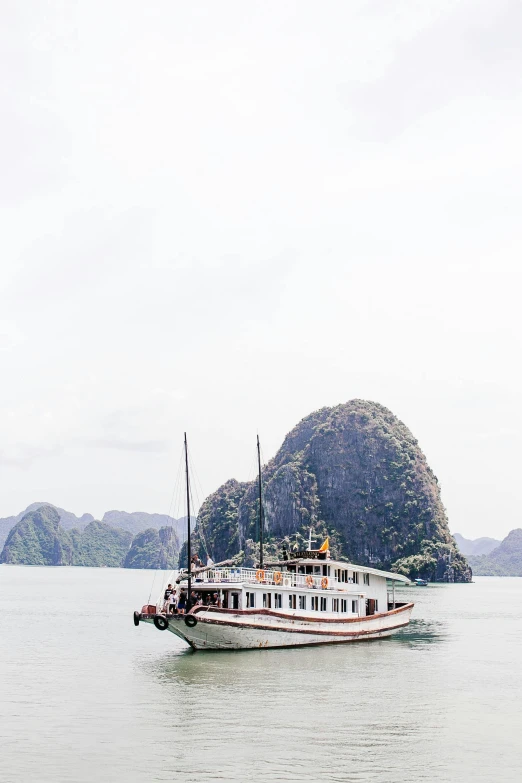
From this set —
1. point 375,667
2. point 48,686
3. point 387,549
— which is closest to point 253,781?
point 48,686

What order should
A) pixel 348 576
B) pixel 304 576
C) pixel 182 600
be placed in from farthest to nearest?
pixel 348 576
pixel 304 576
pixel 182 600

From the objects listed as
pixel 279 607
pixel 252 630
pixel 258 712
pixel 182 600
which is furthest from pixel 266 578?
pixel 258 712

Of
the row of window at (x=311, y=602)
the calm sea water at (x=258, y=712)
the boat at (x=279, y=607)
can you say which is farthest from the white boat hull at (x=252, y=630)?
the row of window at (x=311, y=602)

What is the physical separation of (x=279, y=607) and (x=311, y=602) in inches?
90.2

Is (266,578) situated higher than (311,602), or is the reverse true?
(266,578)

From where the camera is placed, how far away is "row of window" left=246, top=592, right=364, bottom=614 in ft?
140

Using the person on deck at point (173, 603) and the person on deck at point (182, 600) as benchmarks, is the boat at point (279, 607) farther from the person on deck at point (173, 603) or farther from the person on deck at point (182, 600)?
the person on deck at point (173, 603)

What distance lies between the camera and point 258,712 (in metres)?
26.4

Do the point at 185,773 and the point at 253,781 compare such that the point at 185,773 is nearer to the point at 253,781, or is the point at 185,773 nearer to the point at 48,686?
the point at 253,781

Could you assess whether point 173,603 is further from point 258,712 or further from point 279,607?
point 258,712

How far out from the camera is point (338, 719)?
2589 centimetres

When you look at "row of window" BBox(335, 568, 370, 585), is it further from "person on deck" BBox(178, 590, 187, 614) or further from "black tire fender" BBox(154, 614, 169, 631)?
"black tire fender" BBox(154, 614, 169, 631)

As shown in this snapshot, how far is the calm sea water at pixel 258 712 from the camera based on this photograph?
2075 centimetres

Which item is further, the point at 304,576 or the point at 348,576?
the point at 348,576
